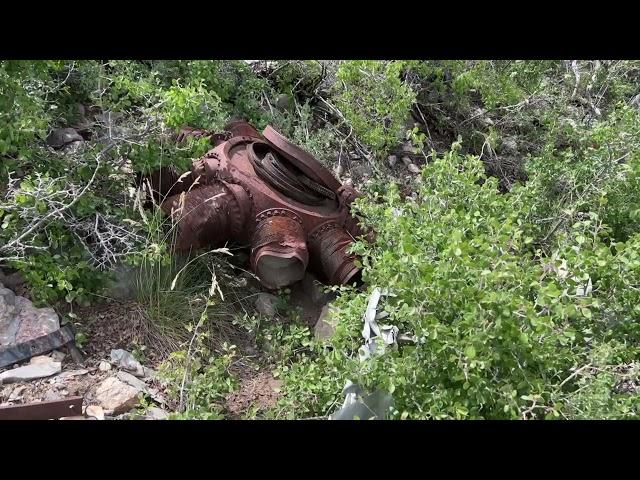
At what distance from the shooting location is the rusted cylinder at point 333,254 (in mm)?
3688

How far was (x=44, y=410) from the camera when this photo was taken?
2.58 meters

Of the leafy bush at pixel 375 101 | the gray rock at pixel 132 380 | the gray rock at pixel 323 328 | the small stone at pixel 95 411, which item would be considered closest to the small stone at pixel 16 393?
the small stone at pixel 95 411

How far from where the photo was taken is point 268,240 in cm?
354

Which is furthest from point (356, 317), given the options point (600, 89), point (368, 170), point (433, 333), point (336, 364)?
point (600, 89)

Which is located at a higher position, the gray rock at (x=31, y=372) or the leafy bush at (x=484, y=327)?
the leafy bush at (x=484, y=327)

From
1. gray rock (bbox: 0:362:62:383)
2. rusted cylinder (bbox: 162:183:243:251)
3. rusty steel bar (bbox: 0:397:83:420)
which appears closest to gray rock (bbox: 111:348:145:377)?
gray rock (bbox: 0:362:62:383)

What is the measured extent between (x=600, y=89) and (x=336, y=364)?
4.53 meters

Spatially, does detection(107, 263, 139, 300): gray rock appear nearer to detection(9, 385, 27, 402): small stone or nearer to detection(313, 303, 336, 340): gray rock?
detection(9, 385, 27, 402): small stone

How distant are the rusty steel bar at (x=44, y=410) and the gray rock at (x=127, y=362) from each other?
0.40m

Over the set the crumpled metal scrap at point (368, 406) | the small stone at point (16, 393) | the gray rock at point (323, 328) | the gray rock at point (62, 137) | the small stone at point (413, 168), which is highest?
the gray rock at point (62, 137)

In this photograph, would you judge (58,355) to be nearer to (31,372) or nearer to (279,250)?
(31,372)

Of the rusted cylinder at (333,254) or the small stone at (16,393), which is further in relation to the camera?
the rusted cylinder at (333,254)

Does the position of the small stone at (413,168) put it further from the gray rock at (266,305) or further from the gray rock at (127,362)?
the gray rock at (127,362)

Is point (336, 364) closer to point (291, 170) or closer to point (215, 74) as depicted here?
point (291, 170)
